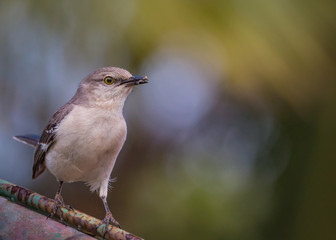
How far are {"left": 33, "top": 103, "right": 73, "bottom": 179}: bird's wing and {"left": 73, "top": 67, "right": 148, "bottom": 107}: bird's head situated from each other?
0.45 feet

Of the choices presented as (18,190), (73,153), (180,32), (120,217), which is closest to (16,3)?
(180,32)

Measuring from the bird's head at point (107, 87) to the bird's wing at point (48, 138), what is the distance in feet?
0.45

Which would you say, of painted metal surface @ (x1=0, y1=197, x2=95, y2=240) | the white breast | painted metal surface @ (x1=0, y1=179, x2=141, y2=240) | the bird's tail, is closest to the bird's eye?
the white breast

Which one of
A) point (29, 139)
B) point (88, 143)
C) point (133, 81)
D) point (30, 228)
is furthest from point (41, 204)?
point (29, 139)

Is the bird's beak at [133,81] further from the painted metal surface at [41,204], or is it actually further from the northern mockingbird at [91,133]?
the painted metal surface at [41,204]

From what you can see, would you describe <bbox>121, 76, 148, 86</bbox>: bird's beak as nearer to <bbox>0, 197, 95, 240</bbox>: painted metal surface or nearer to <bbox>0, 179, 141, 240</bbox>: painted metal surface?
<bbox>0, 179, 141, 240</bbox>: painted metal surface

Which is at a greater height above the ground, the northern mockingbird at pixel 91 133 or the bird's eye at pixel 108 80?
the bird's eye at pixel 108 80

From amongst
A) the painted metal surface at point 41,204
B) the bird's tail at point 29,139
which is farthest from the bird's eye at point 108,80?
the painted metal surface at point 41,204

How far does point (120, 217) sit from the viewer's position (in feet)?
20.7

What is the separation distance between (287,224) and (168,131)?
1993 millimetres

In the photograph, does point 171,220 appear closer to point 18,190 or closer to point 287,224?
point 287,224

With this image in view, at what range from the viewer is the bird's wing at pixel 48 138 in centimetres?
366

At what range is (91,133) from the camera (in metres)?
3.31

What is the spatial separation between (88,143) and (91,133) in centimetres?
7
